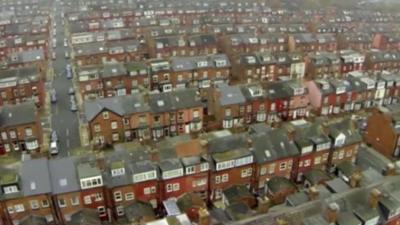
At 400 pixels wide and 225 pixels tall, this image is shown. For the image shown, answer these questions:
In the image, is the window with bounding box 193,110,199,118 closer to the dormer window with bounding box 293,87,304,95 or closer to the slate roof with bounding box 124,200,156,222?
the dormer window with bounding box 293,87,304,95

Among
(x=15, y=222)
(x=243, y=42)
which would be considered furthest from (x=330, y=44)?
(x=15, y=222)

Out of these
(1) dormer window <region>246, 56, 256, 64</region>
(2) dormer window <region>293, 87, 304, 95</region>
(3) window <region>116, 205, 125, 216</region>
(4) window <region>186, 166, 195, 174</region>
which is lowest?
(3) window <region>116, 205, 125, 216</region>

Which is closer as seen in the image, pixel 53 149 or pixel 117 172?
pixel 117 172

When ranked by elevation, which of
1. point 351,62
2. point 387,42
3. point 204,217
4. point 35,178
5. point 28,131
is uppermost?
point 204,217

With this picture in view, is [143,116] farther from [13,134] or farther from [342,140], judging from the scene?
[342,140]

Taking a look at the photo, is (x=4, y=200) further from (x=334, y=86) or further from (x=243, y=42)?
(x=243, y=42)

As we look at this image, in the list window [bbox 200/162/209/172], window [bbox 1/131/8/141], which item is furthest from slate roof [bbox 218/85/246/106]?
window [bbox 1/131/8/141]

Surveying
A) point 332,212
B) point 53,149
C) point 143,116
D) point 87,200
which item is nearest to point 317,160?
point 332,212
